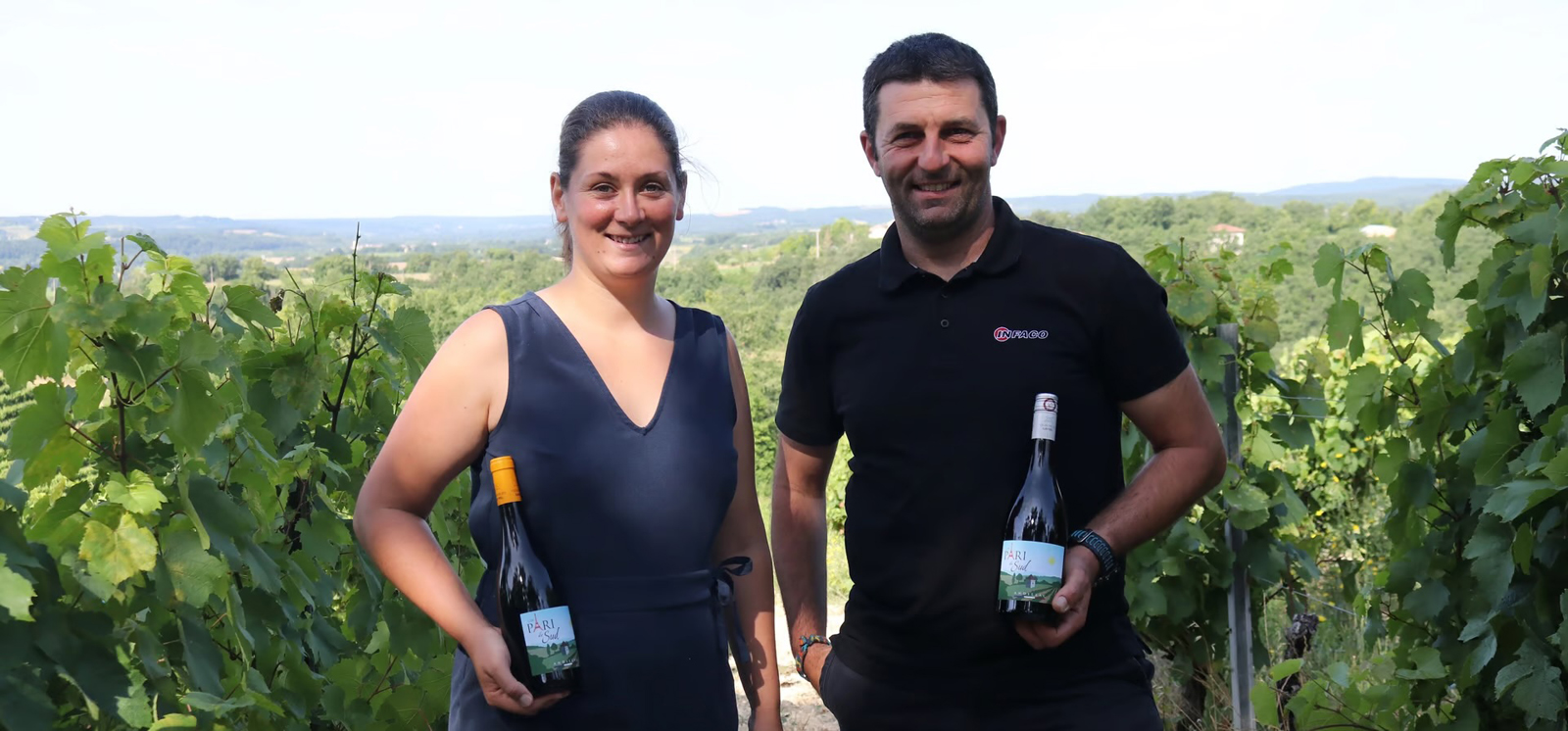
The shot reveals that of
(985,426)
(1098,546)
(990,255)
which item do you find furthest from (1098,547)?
(990,255)

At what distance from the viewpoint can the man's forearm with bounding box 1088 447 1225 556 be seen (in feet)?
6.63

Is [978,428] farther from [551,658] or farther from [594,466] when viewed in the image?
[551,658]

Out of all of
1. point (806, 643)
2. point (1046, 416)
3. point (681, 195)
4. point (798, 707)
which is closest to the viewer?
point (1046, 416)

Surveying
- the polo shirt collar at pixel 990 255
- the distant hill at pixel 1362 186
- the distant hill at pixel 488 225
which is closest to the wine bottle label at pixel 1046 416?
the polo shirt collar at pixel 990 255

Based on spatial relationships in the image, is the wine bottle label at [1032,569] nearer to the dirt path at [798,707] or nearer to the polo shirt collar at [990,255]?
the polo shirt collar at [990,255]

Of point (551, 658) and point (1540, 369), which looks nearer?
point (551, 658)

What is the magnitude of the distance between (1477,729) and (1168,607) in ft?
4.89

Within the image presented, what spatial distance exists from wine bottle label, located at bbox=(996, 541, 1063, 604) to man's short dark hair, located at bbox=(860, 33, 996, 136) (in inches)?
31.1

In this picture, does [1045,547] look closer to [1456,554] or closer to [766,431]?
[1456,554]

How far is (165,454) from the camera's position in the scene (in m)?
1.98

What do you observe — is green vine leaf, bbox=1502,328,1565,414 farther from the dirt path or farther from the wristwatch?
the dirt path

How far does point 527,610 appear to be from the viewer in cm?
184

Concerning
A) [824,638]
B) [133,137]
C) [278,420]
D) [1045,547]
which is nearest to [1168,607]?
[824,638]

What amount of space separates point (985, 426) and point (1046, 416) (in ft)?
0.42
